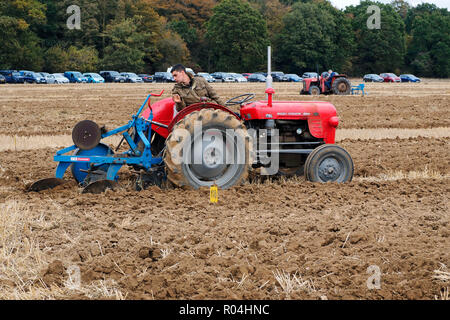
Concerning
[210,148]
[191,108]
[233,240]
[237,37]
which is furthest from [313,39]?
[233,240]

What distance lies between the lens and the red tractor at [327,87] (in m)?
28.0

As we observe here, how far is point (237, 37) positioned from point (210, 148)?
66.4 meters

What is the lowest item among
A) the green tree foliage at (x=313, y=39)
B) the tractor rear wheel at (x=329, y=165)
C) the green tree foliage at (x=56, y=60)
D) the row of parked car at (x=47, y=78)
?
the tractor rear wheel at (x=329, y=165)

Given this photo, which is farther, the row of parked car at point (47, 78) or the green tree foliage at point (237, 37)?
the green tree foliage at point (237, 37)

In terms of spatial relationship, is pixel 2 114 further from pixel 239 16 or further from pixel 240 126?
pixel 239 16

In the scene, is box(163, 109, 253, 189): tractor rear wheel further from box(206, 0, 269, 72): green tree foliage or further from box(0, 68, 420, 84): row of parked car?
box(206, 0, 269, 72): green tree foliage

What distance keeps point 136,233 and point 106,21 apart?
62.4 metres

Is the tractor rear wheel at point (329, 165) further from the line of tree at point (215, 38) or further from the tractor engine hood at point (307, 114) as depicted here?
the line of tree at point (215, 38)

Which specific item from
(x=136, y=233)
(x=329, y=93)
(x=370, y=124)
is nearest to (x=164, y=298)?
(x=136, y=233)

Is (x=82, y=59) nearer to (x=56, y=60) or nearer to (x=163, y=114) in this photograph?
(x=56, y=60)

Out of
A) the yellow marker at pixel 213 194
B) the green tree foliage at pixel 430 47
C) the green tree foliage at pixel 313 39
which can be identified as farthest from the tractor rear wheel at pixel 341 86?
the green tree foliage at pixel 430 47

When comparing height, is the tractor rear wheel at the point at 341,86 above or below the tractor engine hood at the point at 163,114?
above

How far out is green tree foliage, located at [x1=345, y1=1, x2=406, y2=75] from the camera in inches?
2896

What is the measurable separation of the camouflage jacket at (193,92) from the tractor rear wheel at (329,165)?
4.75 feet
